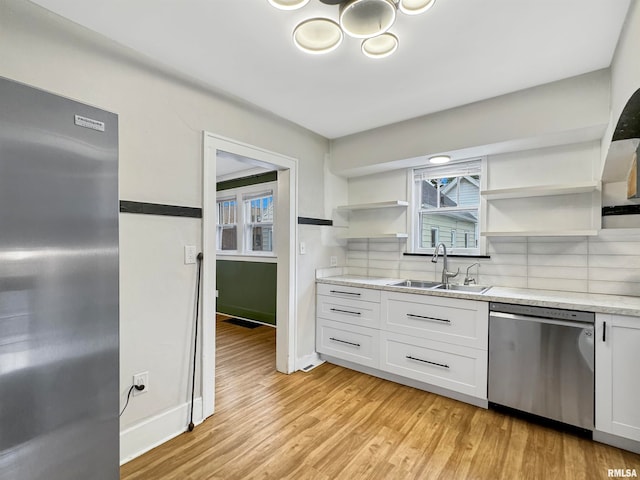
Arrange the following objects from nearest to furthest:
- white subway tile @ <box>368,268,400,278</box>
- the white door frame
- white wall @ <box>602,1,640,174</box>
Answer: white wall @ <box>602,1,640,174</box>, the white door frame, white subway tile @ <box>368,268,400,278</box>

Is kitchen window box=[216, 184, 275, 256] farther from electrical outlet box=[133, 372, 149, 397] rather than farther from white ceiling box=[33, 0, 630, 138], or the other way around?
electrical outlet box=[133, 372, 149, 397]

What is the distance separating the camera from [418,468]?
5.82 feet

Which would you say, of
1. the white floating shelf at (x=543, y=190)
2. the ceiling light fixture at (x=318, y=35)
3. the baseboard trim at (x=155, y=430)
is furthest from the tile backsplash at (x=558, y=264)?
the baseboard trim at (x=155, y=430)

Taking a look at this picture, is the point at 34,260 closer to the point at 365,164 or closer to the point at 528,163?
the point at 365,164

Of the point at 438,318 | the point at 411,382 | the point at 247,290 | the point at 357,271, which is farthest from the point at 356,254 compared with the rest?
the point at 247,290

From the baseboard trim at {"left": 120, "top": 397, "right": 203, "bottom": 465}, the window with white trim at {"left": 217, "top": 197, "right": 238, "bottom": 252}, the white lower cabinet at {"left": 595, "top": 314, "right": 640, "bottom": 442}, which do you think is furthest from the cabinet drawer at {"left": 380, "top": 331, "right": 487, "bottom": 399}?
the window with white trim at {"left": 217, "top": 197, "right": 238, "bottom": 252}

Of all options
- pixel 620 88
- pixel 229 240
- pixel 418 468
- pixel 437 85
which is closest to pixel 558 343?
pixel 418 468

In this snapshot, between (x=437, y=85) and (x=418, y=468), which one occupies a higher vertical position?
(x=437, y=85)

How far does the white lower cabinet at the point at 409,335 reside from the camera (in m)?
2.40

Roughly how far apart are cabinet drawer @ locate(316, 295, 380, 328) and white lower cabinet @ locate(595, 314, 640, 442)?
1561mm

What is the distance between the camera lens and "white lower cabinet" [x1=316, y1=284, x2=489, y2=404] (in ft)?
7.87

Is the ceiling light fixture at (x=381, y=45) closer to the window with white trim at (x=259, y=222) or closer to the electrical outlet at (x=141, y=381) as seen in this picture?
the electrical outlet at (x=141, y=381)

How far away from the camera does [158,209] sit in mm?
2010

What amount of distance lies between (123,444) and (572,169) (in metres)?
3.77
